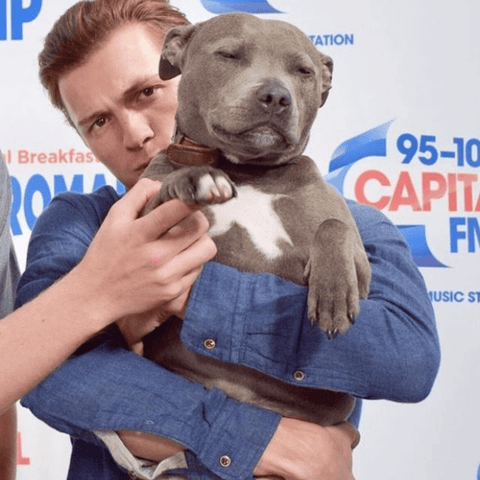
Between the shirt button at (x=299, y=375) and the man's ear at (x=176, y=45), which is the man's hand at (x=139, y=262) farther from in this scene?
the man's ear at (x=176, y=45)

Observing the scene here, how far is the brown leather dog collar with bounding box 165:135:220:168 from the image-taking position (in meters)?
1.09

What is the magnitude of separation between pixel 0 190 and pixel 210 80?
1.38 ft

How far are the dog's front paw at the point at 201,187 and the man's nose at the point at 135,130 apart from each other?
0.43m

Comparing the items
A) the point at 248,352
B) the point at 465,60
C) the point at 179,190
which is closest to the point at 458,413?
the point at 465,60

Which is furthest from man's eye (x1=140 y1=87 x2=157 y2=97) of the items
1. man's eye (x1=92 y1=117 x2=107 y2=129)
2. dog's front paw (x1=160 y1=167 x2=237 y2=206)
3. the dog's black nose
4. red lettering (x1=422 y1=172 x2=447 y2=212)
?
red lettering (x1=422 y1=172 x2=447 y2=212)

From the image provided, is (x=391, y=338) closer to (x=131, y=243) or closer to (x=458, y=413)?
(x=131, y=243)

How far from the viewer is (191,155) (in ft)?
3.58

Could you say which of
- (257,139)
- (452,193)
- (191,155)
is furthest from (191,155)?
(452,193)

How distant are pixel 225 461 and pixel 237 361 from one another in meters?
0.13

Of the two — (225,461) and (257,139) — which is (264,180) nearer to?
(257,139)

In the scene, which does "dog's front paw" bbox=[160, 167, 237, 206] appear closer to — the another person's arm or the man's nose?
the another person's arm

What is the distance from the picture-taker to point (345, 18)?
2430mm

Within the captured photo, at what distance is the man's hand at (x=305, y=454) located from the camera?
0.95 metres

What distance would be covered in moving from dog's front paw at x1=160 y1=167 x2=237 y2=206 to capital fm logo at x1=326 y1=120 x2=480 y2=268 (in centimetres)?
156
